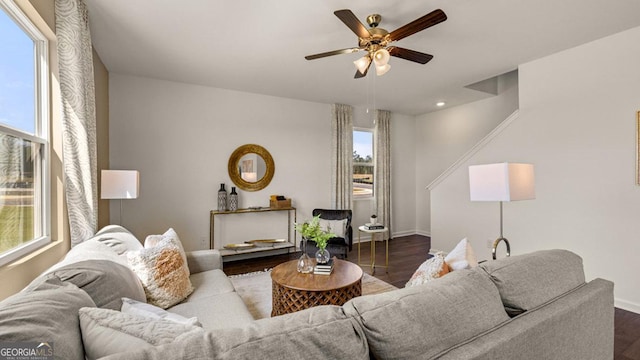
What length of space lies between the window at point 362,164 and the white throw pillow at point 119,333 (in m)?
4.92

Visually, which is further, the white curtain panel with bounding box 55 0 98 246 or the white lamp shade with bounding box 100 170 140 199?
the white lamp shade with bounding box 100 170 140 199

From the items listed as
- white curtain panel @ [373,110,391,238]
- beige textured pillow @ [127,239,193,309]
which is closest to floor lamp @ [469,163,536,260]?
beige textured pillow @ [127,239,193,309]

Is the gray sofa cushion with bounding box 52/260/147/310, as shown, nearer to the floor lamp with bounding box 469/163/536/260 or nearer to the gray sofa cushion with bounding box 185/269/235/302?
the gray sofa cushion with bounding box 185/269/235/302

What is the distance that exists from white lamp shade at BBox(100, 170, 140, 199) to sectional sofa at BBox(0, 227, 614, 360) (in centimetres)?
127

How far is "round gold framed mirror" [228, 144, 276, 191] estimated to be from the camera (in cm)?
441

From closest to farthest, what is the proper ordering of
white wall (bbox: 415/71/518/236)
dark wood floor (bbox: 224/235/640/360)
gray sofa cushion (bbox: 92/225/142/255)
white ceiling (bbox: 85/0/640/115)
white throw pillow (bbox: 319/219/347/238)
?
gray sofa cushion (bbox: 92/225/142/255) → dark wood floor (bbox: 224/235/640/360) → white ceiling (bbox: 85/0/640/115) → white throw pillow (bbox: 319/219/347/238) → white wall (bbox: 415/71/518/236)

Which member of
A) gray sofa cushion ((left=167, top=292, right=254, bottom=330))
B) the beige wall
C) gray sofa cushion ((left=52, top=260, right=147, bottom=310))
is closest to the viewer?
gray sofa cushion ((left=52, top=260, right=147, bottom=310))

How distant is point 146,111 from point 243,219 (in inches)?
81.1

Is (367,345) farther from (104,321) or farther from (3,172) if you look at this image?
(3,172)

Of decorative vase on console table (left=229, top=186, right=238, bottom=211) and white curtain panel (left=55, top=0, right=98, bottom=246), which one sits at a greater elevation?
white curtain panel (left=55, top=0, right=98, bottom=246)

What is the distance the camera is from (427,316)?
0.90 metres

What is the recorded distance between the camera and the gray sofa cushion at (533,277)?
115 centimetres

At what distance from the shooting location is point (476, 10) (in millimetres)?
2312

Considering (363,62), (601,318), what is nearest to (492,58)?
(363,62)
